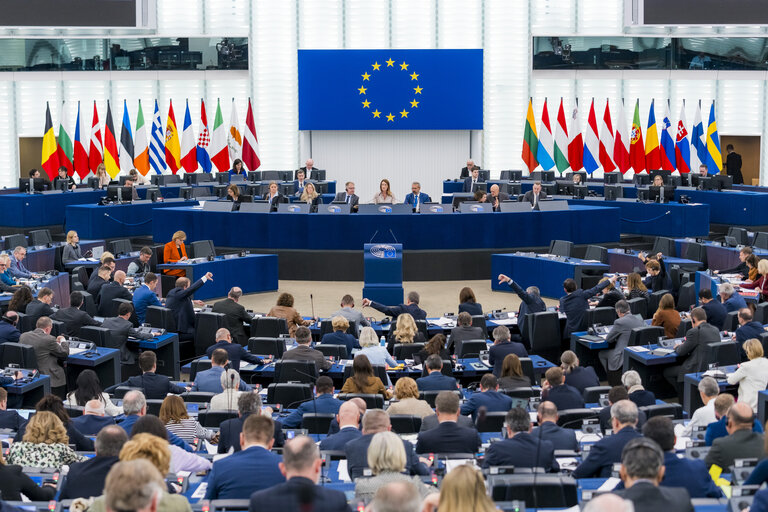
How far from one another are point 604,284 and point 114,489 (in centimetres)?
1239

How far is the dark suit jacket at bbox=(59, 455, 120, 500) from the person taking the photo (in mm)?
7066

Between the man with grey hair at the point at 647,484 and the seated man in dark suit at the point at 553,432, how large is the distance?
100 inches

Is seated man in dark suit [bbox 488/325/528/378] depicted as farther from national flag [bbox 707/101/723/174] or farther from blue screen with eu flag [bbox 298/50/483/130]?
blue screen with eu flag [bbox 298/50/483/130]

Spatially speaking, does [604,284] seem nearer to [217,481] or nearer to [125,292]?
[125,292]

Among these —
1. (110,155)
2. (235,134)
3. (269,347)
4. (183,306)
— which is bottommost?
(269,347)

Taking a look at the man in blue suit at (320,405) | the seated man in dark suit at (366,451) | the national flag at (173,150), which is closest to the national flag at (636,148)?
the national flag at (173,150)

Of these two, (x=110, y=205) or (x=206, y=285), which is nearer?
(x=206, y=285)

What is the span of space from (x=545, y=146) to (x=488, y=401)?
2139 cm

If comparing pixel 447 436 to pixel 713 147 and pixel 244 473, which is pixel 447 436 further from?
pixel 713 147

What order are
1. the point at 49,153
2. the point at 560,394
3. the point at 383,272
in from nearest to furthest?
the point at 560,394 → the point at 383,272 → the point at 49,153

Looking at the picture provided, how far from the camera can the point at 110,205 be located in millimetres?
25391

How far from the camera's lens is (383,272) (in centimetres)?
2012

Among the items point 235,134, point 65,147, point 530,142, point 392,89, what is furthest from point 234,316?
point 392,89

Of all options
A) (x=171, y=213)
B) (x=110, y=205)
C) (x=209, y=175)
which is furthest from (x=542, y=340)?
(x=209, y=175)
